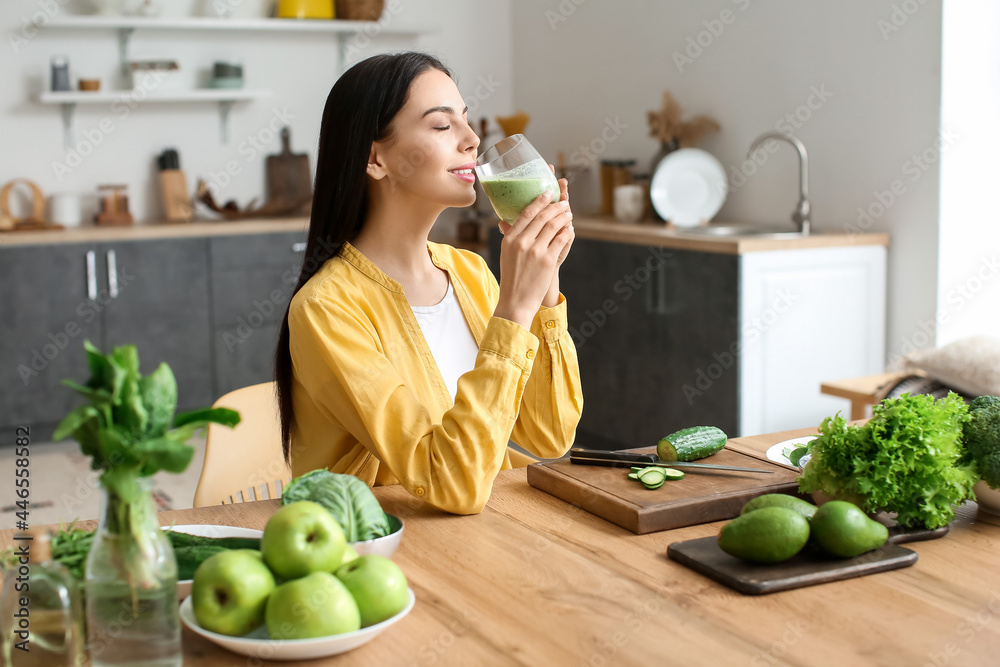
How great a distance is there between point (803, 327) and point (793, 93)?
885 mm

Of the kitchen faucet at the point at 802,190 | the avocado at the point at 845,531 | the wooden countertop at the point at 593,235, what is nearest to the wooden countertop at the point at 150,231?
the wooden countertop at the point at 593,235

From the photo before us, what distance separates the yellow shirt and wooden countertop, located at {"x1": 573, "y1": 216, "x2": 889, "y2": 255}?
1.64m

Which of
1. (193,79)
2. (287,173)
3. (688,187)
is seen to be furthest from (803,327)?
(193,79)

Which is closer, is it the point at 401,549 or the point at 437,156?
the point at 401,549

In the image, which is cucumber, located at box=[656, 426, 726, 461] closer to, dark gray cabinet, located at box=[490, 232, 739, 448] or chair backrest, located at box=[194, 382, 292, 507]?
chair backrest, located at box=[194, 382, 292, 507]

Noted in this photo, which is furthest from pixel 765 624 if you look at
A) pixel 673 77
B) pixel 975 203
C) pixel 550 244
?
pixel 673 77

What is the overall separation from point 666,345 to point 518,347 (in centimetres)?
238

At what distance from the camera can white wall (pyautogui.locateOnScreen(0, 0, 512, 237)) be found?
15.0 ft

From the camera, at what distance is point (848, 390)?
9.18 feet

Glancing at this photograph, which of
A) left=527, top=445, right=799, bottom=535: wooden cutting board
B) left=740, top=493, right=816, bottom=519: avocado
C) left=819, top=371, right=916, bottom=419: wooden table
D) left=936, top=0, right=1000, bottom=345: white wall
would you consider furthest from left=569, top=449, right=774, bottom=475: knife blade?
left=936, top=0, right=1000, bottom=345: white wall

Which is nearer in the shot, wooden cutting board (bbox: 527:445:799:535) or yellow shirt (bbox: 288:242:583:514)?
wooden cutting board (bbox: 527:445:799:535)

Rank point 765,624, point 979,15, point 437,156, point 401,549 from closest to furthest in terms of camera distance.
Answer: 1. point 765,624
2. point 401,549
3. point 437,156
4. point 979,15

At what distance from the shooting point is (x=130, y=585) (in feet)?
2.66

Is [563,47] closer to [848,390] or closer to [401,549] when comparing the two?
[848,390]
